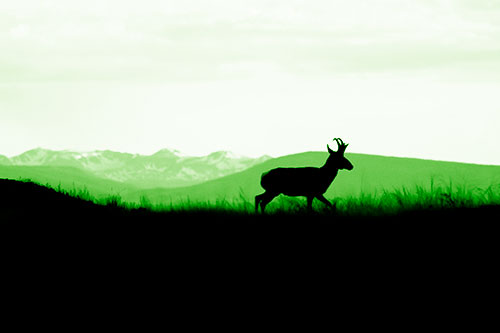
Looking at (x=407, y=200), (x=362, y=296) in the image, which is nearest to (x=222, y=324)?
(x=362, y=296)

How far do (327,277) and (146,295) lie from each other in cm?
130

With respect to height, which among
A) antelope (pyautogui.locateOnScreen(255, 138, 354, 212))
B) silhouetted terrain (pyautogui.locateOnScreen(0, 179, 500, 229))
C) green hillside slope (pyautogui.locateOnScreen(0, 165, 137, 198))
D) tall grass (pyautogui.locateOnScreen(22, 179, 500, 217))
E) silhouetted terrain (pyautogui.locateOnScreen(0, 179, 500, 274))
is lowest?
silhouetted terrain (pyautogui.locateOnScreen(0, 179, 500, 274))

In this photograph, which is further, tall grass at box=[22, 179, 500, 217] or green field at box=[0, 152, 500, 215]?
green field at box=[0, 152, 500, 215]

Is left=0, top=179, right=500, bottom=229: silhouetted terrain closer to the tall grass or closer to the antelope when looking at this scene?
the tall grass

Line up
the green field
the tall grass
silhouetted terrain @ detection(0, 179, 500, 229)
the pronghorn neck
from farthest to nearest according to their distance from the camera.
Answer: the pronghorn neck
the green field
the tall grass
silhouetted terrain @ detection(0, 179, 500, 229)

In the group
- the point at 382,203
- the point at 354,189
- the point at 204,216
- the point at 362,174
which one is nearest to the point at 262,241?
the point at 204,216

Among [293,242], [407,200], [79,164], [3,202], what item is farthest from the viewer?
[79,164]

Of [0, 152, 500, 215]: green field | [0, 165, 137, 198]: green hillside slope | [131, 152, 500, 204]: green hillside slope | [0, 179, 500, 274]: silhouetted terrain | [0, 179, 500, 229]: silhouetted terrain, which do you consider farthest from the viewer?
[0, 165, 137, 198]: green hillside slope

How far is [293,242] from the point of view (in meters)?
4.84

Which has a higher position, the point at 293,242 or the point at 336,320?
the point at 293,242

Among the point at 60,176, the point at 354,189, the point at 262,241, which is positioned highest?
the point at 60,176

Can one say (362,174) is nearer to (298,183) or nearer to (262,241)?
(298,183)

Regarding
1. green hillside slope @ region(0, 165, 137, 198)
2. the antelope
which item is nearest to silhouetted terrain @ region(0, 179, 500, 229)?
the antelope

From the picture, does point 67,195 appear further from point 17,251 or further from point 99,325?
point 99,325
